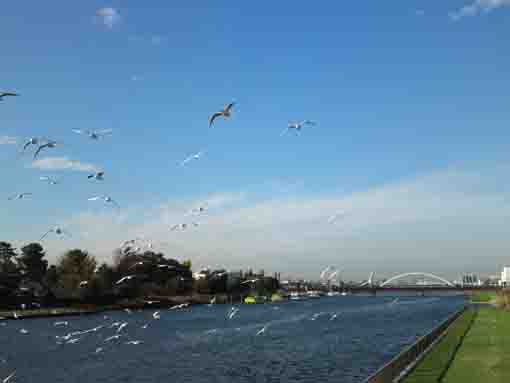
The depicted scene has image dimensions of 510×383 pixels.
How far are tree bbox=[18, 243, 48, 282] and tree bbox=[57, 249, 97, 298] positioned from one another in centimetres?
1136

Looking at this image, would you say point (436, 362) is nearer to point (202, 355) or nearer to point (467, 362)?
point (467, 362)

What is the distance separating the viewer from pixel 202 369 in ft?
154

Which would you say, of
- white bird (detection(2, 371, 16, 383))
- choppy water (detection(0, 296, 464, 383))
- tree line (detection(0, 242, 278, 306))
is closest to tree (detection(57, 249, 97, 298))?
tree line (detection(0, 242, 278, 306))

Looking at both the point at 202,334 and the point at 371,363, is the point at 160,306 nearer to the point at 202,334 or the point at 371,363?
the point at 202,334

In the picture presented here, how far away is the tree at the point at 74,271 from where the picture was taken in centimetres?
13638

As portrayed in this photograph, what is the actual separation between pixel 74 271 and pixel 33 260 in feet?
80.5

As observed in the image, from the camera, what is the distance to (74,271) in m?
151

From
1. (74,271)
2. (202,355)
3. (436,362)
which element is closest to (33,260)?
(74,271)

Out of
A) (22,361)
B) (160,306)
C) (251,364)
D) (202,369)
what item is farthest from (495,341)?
(160,306)

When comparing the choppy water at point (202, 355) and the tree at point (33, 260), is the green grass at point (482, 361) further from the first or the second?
the tree at point (33, 260)

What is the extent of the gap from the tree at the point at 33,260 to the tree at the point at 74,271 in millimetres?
11359

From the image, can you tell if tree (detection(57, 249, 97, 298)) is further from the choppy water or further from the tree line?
the choppy water

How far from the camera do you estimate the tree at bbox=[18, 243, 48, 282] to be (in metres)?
164

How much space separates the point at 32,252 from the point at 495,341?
489 ft
